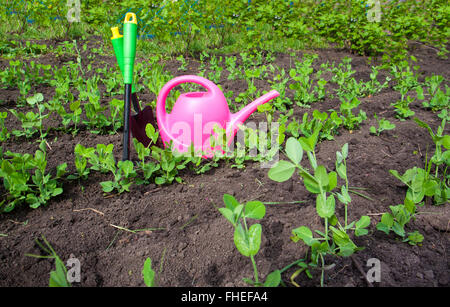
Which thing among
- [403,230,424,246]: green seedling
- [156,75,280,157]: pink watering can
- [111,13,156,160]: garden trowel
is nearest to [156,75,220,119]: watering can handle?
[156,75,280,157]: pink watering can

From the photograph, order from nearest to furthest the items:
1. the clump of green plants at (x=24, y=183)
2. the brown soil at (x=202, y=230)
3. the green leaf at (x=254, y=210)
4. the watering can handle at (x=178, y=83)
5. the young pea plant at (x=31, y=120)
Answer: the green leaf at (x=254, y=210) → the brown soil at (x=202, y=230) → the clump of green plants at (x=24, y=183) → the watering can handle at (x=178, y=83) → the young pea plant at (x=31, y=120)

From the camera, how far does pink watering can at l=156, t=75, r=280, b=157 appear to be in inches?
59.2

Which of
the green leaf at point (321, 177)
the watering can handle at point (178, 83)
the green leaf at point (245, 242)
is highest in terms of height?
the watering can handle at point (178, 83)

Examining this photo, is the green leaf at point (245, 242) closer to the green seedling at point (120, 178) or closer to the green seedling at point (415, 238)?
the green seedling at point (415, 238)

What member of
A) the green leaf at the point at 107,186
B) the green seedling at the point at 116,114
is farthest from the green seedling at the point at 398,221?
the green seedling at the point at 116,114

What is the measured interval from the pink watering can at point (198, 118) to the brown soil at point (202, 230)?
0.55ft


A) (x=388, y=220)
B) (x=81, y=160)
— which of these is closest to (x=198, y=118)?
(x=81, y=160)

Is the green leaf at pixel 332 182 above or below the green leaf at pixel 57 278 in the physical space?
above

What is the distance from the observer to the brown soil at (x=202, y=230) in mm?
900

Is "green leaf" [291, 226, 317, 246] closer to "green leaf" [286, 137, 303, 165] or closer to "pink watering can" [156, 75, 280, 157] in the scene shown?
"green leaf" [286, 137, 303, 165]

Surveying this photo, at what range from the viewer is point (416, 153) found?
1627 millimetres

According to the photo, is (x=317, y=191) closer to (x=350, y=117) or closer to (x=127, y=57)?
(x=127, y=57)
